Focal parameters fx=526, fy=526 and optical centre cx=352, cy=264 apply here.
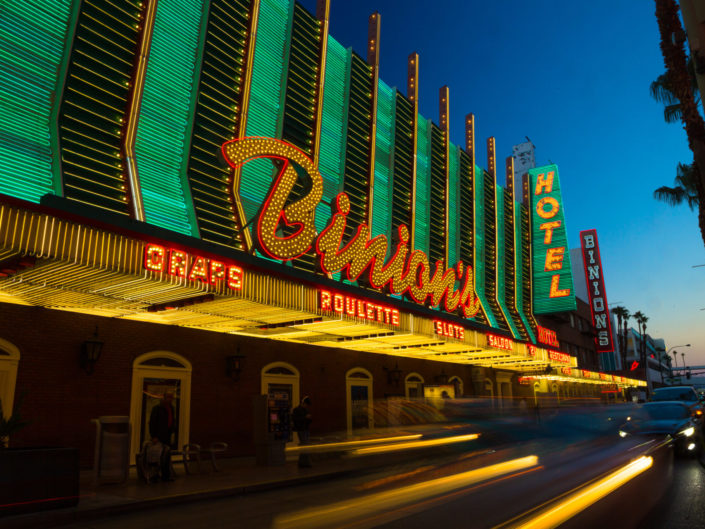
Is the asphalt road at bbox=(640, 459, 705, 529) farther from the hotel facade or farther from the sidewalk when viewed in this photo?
the hotel facade

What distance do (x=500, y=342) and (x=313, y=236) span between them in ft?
41.5

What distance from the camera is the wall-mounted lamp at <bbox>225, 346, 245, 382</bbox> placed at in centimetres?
1647

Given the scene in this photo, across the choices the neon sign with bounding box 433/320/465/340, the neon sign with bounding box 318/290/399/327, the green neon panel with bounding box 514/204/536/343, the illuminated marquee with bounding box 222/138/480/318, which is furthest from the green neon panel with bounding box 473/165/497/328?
the neon sign with bounding box 318/290/399/327

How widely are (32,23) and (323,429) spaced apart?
15746 mm

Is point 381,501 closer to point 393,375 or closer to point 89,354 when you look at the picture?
point 89,354

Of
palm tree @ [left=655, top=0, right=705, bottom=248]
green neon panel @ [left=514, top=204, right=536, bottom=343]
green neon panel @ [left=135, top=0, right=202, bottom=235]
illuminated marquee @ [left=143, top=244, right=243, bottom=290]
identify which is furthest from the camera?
green neon panel @ [left=514, top=204, right=536, bottom=343]

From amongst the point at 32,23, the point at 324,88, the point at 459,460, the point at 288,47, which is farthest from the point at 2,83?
the point at 459,460

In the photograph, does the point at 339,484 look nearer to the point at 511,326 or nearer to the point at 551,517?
the point at 551,517

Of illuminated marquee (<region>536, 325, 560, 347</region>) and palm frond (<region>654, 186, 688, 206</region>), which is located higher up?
palm frond (<region>654, 186, 688, 206</region>)

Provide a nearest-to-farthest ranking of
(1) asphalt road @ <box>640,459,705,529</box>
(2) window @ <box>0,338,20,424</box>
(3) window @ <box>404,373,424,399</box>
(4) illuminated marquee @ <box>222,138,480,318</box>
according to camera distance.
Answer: (1) asphalt road @ <box>640,459,705,529</box> → (2) window @ <box>0,338,20,424</box> → (4) illuminated marquee @ <box>222,138,480,318</box> → (3) window @ <box>404,373,424,399</box>

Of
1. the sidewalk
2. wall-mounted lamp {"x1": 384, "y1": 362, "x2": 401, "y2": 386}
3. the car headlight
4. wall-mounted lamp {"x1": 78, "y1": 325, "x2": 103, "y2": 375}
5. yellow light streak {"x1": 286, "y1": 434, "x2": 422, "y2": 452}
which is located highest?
wall-mounted lamp {"x1": 78, "y1": 325, "x2": 103, "y2": 375}

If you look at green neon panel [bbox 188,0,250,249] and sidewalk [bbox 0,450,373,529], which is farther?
green neon panel [bbox 188,0,250,249]

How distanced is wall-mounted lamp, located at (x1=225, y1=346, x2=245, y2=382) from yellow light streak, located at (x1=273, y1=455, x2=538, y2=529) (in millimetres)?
7468

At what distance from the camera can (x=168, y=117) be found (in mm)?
16859
